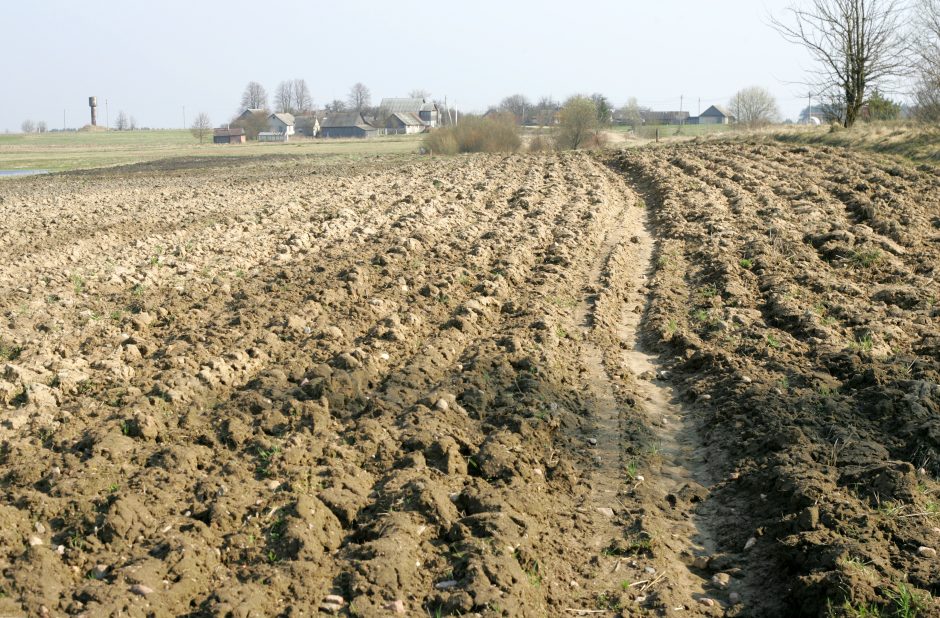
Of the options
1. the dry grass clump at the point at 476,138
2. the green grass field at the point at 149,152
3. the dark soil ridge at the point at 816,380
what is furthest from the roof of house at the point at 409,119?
the dark soil ridge at the point at 816,380

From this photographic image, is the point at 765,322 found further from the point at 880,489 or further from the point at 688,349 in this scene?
the point at 880,489

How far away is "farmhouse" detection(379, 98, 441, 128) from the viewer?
119 metres

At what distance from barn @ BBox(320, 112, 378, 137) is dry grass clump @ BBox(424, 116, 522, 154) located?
63683 mm

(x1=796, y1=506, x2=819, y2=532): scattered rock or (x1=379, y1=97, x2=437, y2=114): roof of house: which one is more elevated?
(x1=379, y1=97, x2=437, y2=114): roof of house

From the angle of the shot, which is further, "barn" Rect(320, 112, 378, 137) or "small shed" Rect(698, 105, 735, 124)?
"small shed" Rect(698, 105, 735, 124)

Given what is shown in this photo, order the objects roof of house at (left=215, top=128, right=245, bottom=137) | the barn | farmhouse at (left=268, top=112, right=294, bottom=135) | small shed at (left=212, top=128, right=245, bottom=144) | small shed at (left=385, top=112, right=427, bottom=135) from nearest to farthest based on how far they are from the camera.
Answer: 1. small shed at (left=212, top=128, right=245, bottom=144)
2. roof of house at (left=215, top=128, right=245, bottom=137)
3. the barn
4. farmhouse at (left=268, top=112, right=294, bottom=135)
5. small shed at (left=385, top=112, right=427, bottom=135)

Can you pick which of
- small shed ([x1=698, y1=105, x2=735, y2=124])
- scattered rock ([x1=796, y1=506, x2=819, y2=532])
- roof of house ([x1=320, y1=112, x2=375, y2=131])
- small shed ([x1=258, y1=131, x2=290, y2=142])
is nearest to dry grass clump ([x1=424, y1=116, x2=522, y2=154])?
scattered rock ([x1=796, y1=506, x2=819, y2=532])

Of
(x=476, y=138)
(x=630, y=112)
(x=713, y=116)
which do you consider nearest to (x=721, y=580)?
(x=476, y=138)

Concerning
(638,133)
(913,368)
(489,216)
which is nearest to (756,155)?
(489,216)

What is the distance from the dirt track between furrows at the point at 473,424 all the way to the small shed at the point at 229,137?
84.7m

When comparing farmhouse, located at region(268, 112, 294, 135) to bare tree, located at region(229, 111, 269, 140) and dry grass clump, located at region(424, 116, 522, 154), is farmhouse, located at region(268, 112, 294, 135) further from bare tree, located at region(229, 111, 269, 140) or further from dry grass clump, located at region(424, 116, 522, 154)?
dry grass clump, located at region(424, 116, 522, 154)

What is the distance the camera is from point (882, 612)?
4.24 meters

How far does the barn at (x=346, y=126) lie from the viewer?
110 m

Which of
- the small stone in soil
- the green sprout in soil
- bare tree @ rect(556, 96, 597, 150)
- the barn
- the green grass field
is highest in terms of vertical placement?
the barn
